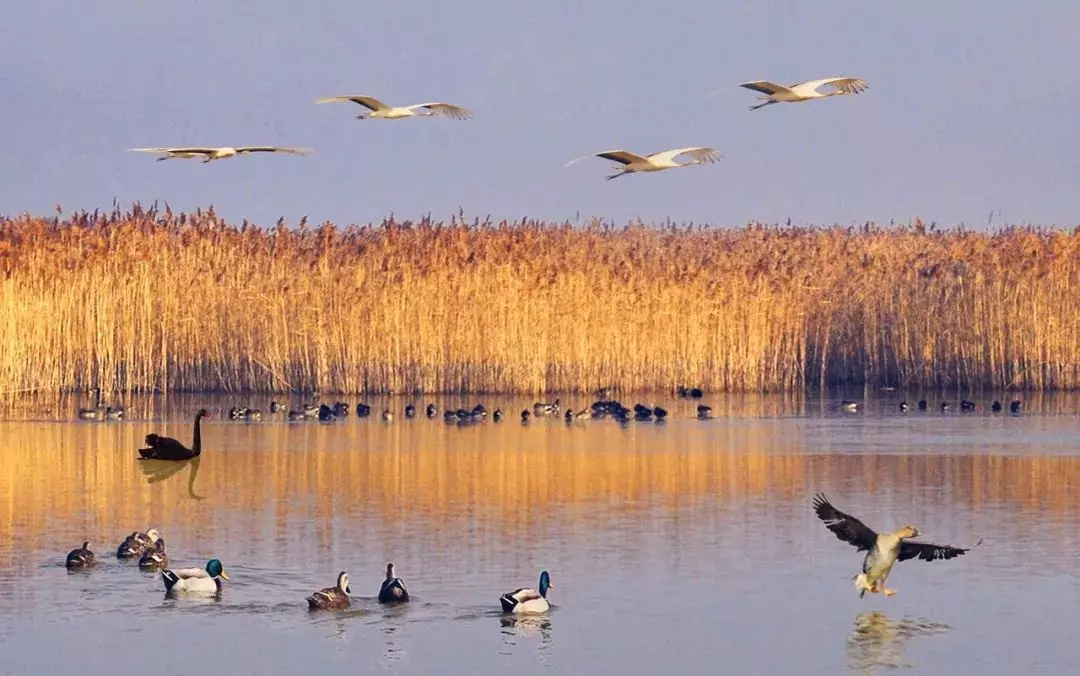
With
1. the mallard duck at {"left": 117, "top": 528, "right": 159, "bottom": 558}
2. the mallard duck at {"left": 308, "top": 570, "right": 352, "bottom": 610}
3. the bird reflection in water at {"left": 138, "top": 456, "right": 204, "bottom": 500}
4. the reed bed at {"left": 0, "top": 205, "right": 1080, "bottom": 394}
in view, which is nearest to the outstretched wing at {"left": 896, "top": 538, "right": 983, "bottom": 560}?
the mallard duck at {"left": 308, "top": 570, "right": 352, "bottom": 610}

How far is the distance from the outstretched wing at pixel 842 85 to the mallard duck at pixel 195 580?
6261mm

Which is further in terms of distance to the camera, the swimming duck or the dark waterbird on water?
the swimming duck

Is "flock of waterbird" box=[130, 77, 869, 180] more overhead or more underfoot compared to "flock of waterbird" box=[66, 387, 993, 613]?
more overhead

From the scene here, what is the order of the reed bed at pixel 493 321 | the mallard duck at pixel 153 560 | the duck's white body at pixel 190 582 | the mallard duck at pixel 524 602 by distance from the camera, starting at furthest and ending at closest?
the reed bed at pixel 493 321 < the mallard duck at pixel 153 560 < the duck's white body at pixel 190 582 < the mallard duck at pixel 524 602

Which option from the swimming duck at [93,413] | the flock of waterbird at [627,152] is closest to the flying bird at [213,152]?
the flock of waterbird at [627,152]

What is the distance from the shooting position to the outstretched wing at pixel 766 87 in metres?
14.2

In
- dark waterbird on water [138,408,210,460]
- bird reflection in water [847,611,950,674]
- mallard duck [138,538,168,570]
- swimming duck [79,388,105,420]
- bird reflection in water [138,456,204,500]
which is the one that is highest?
swimming duck [79,388,105,420]

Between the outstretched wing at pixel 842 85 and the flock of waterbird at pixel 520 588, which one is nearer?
the flock of waterbird at pixel 520 588

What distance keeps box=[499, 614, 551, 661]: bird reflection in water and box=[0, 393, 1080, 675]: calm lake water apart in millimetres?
18

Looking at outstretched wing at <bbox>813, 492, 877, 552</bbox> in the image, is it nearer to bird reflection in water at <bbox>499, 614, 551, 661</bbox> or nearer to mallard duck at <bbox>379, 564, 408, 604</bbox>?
bird reflection in water at <bbox>499, 614, 551, 661</bbox>

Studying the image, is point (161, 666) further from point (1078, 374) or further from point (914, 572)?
point (1078, 374)

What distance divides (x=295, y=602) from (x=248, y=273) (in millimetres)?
15787

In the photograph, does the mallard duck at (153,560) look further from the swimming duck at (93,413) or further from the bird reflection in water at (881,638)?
the swimming duck at (93,413)

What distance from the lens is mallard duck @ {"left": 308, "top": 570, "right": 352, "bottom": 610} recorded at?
34.0ft
